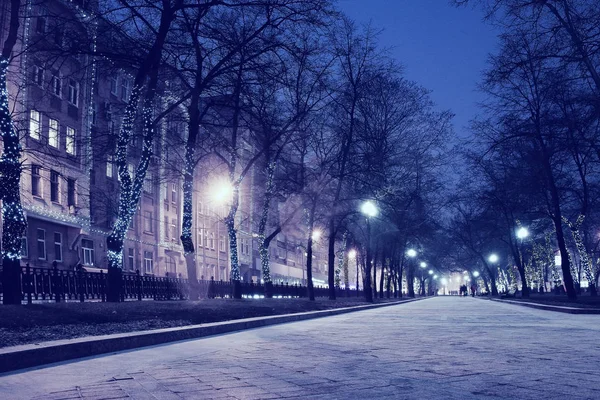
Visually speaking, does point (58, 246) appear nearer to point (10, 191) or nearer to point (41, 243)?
point (41, 243)

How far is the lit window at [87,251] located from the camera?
38216mm

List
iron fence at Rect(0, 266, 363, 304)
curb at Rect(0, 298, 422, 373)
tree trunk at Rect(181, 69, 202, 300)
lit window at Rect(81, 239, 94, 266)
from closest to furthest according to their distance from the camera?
curb at Rect(0, 298, 422, 373) → iron fence at Rect(0, 266, 363, 304) → tree trunk at Rect(181, 69, 202, 300) → lit window at Rect(81, 239, 94, 266)

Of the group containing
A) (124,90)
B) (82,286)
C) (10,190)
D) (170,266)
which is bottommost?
(82,286)

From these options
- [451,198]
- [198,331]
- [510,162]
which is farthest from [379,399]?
[451,198]

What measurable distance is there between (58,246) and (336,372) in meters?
31.3

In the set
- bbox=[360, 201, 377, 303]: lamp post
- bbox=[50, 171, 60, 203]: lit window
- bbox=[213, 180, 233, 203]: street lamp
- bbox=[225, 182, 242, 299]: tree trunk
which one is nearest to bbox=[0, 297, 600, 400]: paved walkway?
bbox=[225, 182, 242, 299]: tree trunk

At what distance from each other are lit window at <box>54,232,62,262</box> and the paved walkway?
26.4 m

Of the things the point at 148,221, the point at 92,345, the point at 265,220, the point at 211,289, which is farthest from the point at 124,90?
the point at 92,345

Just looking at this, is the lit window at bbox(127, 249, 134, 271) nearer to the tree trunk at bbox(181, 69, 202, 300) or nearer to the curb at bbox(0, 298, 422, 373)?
the tree trunk at bbox(181, 69, 202, 300)

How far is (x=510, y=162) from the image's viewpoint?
40.8m

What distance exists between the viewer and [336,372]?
22.5ft

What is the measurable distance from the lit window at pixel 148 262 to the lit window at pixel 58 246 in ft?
Answer: 41.5

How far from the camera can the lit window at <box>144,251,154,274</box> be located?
48009mm

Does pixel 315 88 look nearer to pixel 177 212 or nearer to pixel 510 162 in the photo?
pixel 510 162
